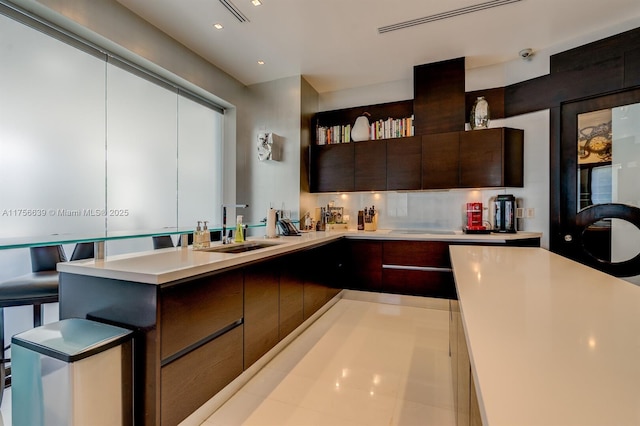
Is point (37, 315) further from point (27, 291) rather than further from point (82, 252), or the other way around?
point (82, 252)

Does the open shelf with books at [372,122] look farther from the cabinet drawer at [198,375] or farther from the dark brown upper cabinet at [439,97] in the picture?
the cabinet drawer at [198,375]

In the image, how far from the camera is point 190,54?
3375mm

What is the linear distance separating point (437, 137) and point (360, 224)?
1.55 m

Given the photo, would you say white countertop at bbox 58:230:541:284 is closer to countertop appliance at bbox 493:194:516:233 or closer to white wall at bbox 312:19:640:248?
white wall at bbox 312:19:640:248

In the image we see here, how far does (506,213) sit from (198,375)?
3.59 metres

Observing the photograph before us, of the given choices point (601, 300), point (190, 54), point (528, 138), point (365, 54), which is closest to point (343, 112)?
point (365, 54)

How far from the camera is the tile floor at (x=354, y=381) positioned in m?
1.68

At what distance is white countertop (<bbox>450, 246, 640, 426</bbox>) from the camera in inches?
18.9

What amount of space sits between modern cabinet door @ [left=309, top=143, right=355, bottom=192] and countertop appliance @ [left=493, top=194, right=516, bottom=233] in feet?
6.12

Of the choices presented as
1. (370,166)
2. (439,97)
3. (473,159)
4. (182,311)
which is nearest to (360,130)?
(370,166)

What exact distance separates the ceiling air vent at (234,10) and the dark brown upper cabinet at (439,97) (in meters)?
2.24

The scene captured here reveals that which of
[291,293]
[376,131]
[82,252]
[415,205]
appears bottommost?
[291,293]

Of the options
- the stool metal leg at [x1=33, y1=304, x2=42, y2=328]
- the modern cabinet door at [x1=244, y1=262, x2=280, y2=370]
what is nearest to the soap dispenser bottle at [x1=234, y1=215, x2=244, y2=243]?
the modern cabinet door at [x1=244, y1=262, x2=280, y2=370]

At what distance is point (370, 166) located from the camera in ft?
13.1
